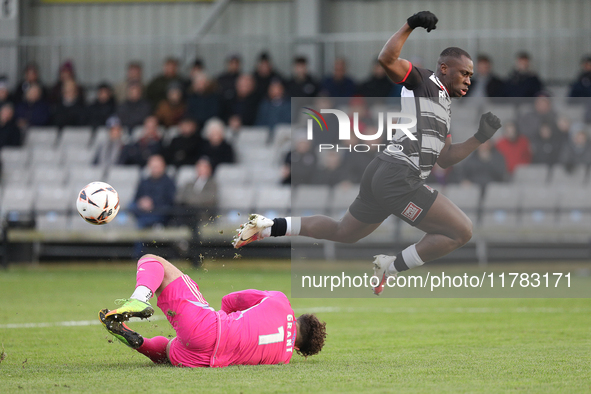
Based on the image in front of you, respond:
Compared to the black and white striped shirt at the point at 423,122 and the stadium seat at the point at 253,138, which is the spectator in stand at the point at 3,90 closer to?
the stadium seat at the point at 253,138

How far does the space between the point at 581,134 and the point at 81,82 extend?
12682 mm

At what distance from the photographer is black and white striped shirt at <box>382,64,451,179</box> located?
6.80m

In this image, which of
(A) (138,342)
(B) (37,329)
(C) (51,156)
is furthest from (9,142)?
(A) (138,342)

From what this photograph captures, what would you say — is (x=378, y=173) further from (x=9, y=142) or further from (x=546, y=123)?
(x=9, y=142)

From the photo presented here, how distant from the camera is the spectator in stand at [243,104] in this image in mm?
17203

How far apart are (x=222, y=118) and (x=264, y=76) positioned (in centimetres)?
133

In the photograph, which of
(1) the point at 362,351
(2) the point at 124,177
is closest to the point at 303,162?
(2) the point at 124,177

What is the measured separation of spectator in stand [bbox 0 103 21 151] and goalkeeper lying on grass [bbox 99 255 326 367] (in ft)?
44.1

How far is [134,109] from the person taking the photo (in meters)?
17.9

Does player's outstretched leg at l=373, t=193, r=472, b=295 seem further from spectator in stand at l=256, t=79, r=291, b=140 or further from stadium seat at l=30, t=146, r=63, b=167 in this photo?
stadium seat at l=30, t=146, r=63, b=167

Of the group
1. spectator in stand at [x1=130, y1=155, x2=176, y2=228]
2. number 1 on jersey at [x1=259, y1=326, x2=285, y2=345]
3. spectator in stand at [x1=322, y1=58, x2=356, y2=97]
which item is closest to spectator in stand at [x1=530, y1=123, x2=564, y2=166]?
spectator in stand at [x1=322, y1=58, x2=356, y2=97]

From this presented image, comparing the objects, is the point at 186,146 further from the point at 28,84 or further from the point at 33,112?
the point at 28,84

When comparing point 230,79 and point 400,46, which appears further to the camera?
point 230,79

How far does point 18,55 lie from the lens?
2002 centimetres
